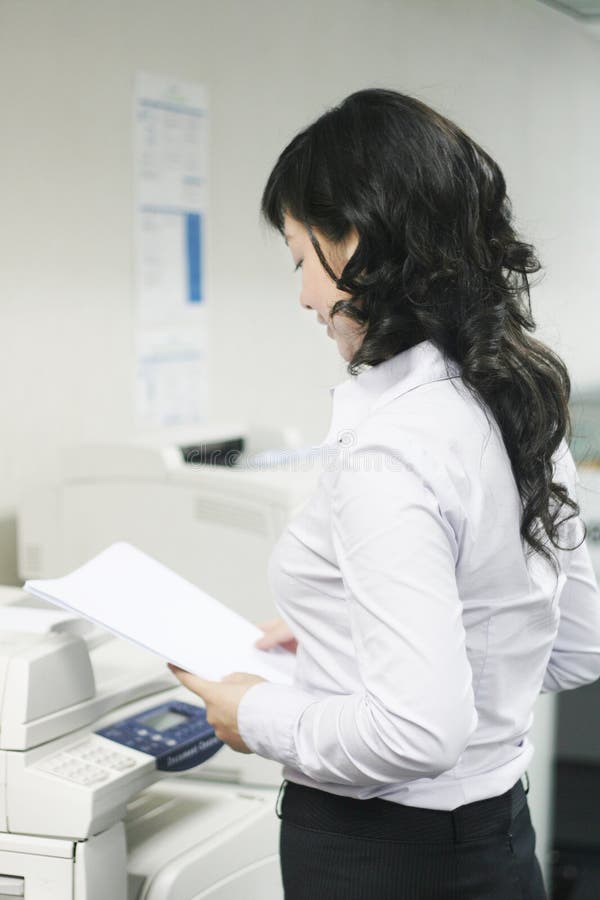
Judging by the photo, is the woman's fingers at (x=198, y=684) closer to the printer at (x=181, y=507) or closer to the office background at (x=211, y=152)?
the printer at (x=181, y=507)

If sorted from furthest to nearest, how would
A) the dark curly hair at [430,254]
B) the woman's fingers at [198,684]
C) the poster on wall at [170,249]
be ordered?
the poster on wall at [170,249], the woman's fingers at [198,684], the dark curly hair at [430,254]

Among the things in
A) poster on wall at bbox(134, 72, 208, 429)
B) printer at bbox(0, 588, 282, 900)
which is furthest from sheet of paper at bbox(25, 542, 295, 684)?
poster on wall at bbox(134, 72, 208, 429)

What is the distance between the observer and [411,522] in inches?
32.1

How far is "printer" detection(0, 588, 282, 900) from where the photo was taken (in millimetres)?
1188

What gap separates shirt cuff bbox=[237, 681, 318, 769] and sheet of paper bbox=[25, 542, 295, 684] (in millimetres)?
129

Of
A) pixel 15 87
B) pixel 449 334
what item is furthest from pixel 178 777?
pixel 15 87

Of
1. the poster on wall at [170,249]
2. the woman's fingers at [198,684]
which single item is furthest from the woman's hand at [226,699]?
the poster on wall at [170,249]

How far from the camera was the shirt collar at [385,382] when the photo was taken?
3.01 ft

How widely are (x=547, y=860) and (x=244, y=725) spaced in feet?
5.82

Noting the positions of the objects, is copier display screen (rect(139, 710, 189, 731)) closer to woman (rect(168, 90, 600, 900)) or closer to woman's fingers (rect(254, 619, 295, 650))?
woman's fingers (rect(254, 619, 295, 650))

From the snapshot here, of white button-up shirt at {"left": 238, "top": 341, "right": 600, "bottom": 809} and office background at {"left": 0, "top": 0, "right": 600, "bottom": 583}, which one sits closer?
white button-up shirt at {"left": 238, "top": 341, "right": 600, "bottom": 809}

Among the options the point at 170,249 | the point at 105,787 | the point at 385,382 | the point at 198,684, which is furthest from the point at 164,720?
the point at 170,249

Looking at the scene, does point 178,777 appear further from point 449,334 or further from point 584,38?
point 584,38

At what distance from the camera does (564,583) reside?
107 centimetres
